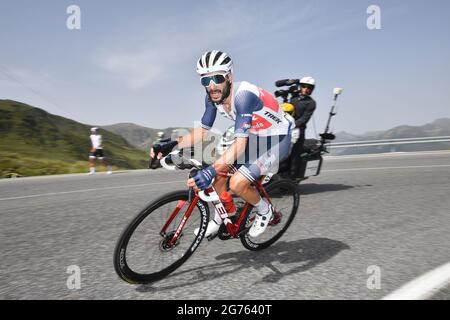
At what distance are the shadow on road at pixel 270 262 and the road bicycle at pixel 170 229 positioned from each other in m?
0.14

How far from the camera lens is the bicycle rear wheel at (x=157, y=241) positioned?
2787 mm

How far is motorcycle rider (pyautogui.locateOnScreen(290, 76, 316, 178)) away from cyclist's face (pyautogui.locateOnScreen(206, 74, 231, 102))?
3799mm

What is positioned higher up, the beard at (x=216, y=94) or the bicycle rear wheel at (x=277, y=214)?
the beard at (x=216, y=94)

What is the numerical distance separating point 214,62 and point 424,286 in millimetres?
2539

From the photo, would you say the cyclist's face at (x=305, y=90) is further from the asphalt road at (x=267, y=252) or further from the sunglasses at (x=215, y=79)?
the sunglasses at (x=215, y=79)

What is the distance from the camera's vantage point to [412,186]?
7.48 m

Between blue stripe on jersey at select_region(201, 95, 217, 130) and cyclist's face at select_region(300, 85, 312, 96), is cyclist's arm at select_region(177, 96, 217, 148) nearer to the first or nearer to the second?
blue stripe on jersey at select_region(201, 95, 217, 130)

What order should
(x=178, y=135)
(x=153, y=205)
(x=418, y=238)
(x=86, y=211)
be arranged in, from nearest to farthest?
(x=153, y=205) → (x=178, y=135) → (x=418, y=238) → (x=86, y=211)

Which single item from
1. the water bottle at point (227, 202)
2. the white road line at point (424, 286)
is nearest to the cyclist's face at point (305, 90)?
the water bottle at point (227, 202)

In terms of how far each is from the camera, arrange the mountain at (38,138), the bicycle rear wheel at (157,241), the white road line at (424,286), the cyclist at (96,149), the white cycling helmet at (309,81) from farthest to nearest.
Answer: the mountain at (38,138) < the cyclist at (96,149) < the white cycling helmet at (309,81) < the bicycle rear wheel at (157,241) < the white road line at (424,286)

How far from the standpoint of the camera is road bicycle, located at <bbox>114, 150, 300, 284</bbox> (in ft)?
9.22

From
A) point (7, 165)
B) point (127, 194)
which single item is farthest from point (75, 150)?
point (127, 194)
